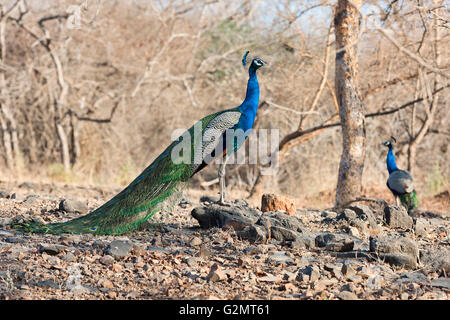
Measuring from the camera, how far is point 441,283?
351 cm

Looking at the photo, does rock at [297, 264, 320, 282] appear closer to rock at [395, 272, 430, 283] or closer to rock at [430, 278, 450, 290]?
rock at [395, 272, 430, 283]

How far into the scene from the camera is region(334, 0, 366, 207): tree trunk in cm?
680

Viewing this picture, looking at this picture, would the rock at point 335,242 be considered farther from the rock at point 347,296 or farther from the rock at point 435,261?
the rock at point 347,296

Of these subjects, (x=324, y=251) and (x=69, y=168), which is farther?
(x=69, y=168)

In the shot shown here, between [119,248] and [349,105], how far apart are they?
13.2 ft

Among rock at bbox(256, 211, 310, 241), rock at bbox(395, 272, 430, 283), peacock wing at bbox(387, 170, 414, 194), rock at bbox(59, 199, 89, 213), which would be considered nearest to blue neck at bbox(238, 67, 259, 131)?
rock at bbox(256, 211, 310, 241)

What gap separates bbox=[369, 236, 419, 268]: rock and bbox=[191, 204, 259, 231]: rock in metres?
1.19

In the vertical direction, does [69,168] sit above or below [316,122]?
below

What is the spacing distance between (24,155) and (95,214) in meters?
8.94

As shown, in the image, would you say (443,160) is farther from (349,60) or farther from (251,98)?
(251,98)

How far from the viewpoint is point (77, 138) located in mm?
12156

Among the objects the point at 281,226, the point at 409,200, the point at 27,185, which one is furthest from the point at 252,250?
the point at 27,185

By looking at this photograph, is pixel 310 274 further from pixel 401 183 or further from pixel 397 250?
pixel 401 183

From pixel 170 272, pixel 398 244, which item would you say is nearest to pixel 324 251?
pixel 398 244
